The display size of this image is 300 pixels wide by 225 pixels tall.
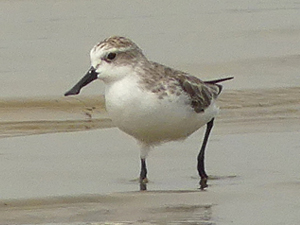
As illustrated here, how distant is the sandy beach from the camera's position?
22.5 ft

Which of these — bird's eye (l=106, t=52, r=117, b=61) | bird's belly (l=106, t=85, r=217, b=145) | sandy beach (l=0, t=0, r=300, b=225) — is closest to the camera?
sandy beach (l=0, t=0, r=300, b=225)

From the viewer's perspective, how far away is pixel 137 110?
7.16 metres

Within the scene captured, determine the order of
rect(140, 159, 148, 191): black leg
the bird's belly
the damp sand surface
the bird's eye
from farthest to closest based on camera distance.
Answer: rect(140, 159, 148, 191): black leg, the bird's eye, the bird's belly, the damp sand surface

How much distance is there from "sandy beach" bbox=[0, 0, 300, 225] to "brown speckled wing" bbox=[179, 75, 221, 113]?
536mm

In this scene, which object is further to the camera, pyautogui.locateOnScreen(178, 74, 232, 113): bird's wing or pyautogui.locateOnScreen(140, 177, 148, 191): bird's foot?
pyautogui.locateOnScreen(178, 74, 232, 113): bird's wing

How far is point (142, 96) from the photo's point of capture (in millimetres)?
7184

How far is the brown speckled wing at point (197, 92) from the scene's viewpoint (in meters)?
7.58

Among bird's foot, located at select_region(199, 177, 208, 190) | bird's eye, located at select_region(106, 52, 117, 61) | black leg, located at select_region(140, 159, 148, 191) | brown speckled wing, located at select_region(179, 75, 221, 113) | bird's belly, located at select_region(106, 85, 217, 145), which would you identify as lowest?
bird's foot, located at select_region(199, 177, 208, 190)

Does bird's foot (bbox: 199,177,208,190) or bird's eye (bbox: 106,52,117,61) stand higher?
bird's eye (bbox: 106,52,117,61)

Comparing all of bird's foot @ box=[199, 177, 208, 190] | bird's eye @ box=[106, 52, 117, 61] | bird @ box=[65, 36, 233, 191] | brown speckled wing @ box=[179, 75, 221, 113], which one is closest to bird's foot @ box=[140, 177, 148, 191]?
bird @ box=[65, 36, 233, 191]

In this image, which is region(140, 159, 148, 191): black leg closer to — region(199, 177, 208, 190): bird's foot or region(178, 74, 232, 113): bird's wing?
region(199, 177, 208, 190): bird's foot

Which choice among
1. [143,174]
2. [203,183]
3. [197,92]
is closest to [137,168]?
[143,174]

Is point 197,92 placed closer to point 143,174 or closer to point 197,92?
point 197,92

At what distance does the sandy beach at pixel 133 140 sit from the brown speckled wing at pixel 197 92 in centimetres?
54
